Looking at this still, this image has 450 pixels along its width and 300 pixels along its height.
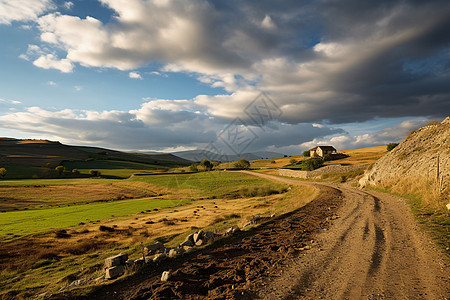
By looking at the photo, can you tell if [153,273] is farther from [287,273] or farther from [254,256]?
[287,273]

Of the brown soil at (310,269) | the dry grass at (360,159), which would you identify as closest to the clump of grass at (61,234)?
the brown soil at (310,269)

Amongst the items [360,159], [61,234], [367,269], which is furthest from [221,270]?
[360,159]

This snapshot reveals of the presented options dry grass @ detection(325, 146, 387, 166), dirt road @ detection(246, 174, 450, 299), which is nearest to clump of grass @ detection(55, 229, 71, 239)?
dirt road @ detection(246, 174, 450, 299)

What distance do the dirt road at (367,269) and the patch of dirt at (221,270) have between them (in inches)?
31.2

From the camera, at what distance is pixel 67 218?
33.1m

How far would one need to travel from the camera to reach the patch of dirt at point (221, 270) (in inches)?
290

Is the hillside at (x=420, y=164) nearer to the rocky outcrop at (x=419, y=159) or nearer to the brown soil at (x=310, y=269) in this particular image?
the rocky outcrop at (x=419, y=159)

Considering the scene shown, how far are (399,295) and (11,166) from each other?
165484 mm

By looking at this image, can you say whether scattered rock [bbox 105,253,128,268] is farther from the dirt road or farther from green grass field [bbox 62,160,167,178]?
green grass field [bbox 62,160,167,178]

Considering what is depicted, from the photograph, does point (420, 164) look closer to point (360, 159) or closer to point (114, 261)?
point (114, 261)

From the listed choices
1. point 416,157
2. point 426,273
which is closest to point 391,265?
point 426,273

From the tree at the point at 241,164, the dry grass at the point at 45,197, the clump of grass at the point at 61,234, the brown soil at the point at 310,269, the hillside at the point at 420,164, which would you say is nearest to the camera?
the brown soil at the point at 310,269

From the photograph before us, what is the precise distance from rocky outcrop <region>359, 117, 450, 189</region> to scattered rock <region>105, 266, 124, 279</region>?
2619 centimetres

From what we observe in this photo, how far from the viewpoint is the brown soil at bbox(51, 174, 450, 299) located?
22.4 feet
